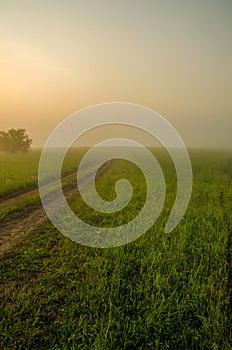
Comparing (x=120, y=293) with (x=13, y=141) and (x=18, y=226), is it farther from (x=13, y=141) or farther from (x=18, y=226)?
(x=13, y=141)

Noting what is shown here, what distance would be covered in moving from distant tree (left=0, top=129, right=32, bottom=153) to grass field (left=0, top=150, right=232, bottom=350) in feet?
148

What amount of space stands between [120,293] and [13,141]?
4931 centimetres

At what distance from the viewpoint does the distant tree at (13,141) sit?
49.5m

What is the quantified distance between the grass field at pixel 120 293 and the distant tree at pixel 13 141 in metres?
45.0

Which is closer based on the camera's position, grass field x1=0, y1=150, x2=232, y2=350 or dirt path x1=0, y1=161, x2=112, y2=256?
grass field x1=0, y1=150, x2=232, y2=350

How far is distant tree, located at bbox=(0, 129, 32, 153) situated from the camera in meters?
49.5

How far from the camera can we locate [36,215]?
36.2 feet

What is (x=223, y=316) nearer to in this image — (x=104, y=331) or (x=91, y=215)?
(x=104, y=331)

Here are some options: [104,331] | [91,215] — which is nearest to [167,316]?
[104,331]

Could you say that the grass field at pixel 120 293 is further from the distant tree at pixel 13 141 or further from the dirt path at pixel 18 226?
the distant tree at pixel 13 141

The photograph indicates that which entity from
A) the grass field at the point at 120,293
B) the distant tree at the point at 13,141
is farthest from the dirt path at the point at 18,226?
the distant tree at the point at 13,141

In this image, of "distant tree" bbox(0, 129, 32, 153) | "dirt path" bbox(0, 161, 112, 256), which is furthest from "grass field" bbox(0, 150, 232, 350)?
"distant tree" bbox(0, 129, 32, 153)

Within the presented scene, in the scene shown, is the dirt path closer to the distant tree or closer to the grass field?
the grass field

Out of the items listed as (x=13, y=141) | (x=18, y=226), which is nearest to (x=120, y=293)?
(x=18, y=226)
